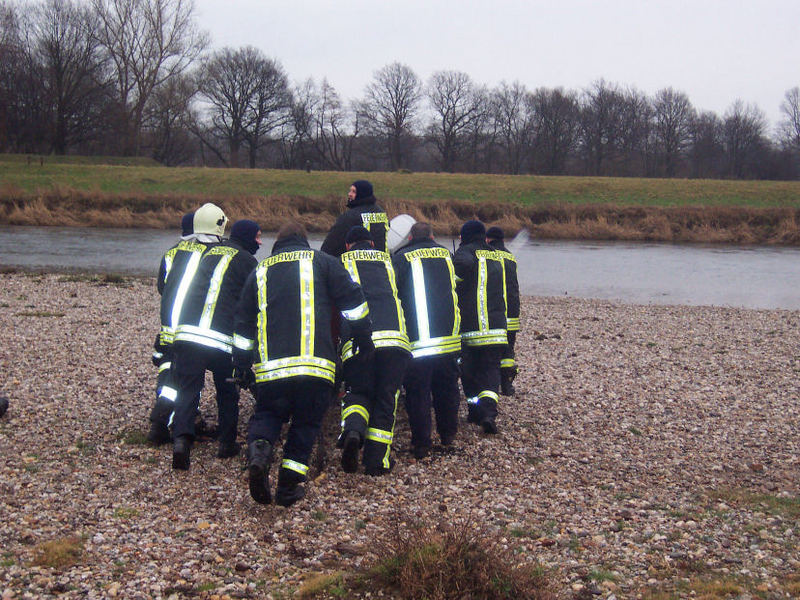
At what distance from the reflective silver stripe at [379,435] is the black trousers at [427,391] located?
553 millimetres

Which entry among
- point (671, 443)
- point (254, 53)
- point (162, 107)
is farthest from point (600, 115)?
point (671, 443)

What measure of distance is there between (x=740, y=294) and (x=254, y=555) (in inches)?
823

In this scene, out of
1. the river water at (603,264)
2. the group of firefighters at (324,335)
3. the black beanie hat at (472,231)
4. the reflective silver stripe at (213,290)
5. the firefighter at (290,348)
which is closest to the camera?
the firefighter at (290,348)

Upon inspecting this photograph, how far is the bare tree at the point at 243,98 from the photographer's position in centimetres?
7450

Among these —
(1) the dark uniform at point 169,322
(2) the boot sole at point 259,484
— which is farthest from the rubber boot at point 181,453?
(2) the boot sole at point 259,484

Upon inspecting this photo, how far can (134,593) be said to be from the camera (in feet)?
14.6

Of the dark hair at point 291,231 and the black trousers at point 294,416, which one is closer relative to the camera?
the black trousers at point 294,416

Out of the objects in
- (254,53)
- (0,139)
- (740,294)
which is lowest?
(740,294)

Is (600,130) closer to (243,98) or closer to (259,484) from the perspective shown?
(243,98)

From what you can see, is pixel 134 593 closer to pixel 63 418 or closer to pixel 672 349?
pixel 63 418

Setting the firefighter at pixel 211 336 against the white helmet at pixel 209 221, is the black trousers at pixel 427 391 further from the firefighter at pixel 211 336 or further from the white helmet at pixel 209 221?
the white helmet at pixel 209 221

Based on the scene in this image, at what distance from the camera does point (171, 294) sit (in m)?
6.99

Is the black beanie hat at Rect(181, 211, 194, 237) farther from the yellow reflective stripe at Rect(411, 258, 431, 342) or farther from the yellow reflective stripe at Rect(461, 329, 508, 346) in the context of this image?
the yellow reflective stripe at Rect(461, 329, 508, 346)

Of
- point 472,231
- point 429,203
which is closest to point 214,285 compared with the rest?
point 472,231
